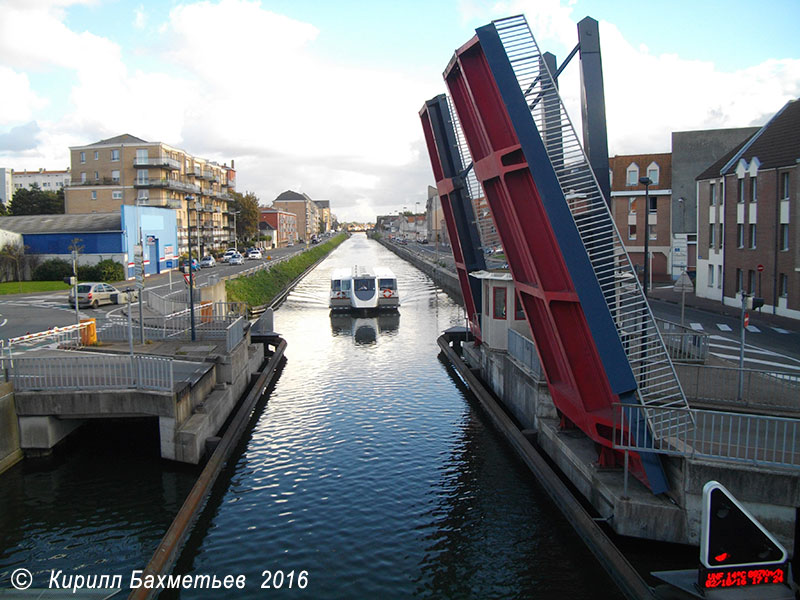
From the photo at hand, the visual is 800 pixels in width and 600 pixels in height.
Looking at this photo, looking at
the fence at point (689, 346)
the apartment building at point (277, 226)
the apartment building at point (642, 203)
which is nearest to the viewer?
the fence at point (689, 346)

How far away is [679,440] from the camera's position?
973 centimetres

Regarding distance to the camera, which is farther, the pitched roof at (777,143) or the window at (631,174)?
the window at (631,174)

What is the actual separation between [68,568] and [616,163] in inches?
1961

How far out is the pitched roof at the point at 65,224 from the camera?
4891 cm

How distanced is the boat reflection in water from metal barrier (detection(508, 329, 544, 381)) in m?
12.4

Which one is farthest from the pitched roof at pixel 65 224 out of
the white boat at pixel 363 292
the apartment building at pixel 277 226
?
the apartment building at pixel 277 226

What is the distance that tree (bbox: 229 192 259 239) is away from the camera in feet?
312

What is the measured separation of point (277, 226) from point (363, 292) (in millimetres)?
102340

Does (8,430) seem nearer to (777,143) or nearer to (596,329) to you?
(596,329)

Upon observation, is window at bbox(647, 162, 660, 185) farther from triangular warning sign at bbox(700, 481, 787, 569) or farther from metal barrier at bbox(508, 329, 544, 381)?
triangular warning sign at bbox(700, 481, 787, 569)

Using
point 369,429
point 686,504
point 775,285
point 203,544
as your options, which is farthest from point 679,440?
point 775,285

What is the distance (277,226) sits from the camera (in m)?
137

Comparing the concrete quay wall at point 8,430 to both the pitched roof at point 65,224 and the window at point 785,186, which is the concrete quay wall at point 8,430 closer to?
the window at point 785,186

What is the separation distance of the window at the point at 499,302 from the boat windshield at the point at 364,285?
61.7ft
